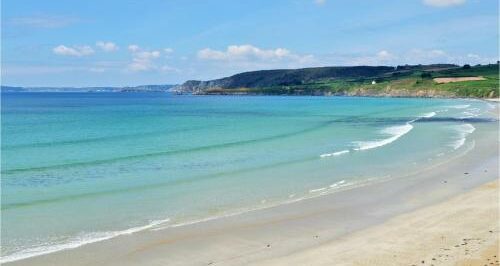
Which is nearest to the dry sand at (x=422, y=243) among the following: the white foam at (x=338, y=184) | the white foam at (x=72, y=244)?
the white foam at (x=72, y=244)

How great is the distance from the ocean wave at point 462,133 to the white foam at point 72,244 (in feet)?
79.2

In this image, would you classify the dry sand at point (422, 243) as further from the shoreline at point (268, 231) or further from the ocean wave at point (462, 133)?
the ocean wave at point (462, 133)

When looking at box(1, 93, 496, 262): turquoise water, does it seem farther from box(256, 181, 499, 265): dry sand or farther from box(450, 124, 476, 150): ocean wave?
box(256, 181, 499, 265): dry sand

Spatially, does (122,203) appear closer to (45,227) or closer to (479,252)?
(45,227)

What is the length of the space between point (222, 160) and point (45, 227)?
14.2m

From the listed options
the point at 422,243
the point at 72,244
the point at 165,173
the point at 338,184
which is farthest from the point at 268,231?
the point at 165,173

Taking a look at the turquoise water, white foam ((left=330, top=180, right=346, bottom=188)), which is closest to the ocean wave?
the turquoise water

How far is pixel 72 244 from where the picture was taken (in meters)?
13.4

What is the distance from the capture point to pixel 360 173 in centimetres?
2448

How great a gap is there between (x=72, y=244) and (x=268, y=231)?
485 cm

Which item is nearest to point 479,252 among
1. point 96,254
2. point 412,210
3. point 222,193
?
point 412,210

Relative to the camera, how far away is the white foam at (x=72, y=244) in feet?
41.0

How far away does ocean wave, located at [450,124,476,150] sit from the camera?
35344 millimetres

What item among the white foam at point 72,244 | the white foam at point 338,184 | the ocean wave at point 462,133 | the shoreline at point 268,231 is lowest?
the ocean wave at point 462,133
